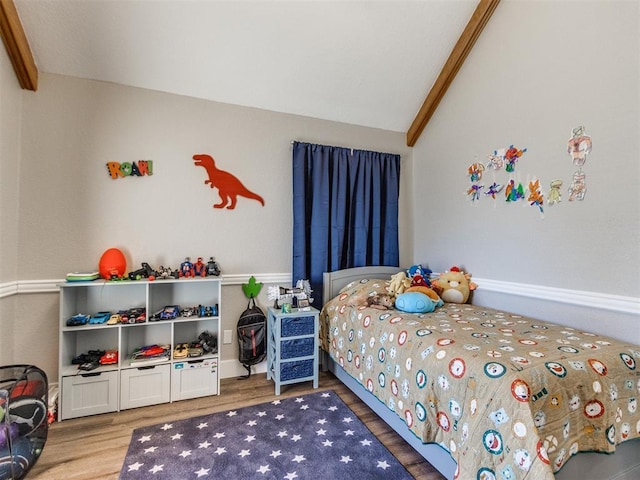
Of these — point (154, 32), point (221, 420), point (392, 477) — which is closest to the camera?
point (392, 477)

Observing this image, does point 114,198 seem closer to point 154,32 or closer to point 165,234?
point 165,234

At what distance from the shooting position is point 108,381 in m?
2.12

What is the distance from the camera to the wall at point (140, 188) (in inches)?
86.7

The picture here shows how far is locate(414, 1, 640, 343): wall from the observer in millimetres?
1710

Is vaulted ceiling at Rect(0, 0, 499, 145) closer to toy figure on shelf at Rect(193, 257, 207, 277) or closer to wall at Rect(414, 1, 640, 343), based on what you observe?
wall at Rect(414, 1, 640, 343)

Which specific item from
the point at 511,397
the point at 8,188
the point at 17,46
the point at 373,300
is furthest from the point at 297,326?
the point at 17,46

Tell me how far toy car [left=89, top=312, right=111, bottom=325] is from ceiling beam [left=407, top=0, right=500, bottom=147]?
10.8ft

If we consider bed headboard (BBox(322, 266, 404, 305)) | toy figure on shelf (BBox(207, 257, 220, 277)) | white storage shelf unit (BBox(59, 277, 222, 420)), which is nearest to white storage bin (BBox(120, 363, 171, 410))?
white storage shelf unit (BBox(59, 277, 222, 420))

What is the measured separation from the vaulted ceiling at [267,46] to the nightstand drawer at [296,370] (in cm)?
227

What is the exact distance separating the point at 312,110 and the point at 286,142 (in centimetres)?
41

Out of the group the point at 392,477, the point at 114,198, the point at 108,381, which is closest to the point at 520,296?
the point at 392,477

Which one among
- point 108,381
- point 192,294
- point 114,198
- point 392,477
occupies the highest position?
point 114,198

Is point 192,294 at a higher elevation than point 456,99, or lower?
lower

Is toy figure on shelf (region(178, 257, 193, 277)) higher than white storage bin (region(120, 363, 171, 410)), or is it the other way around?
toy figure on shelf (region(178, 257, 193, 277))
